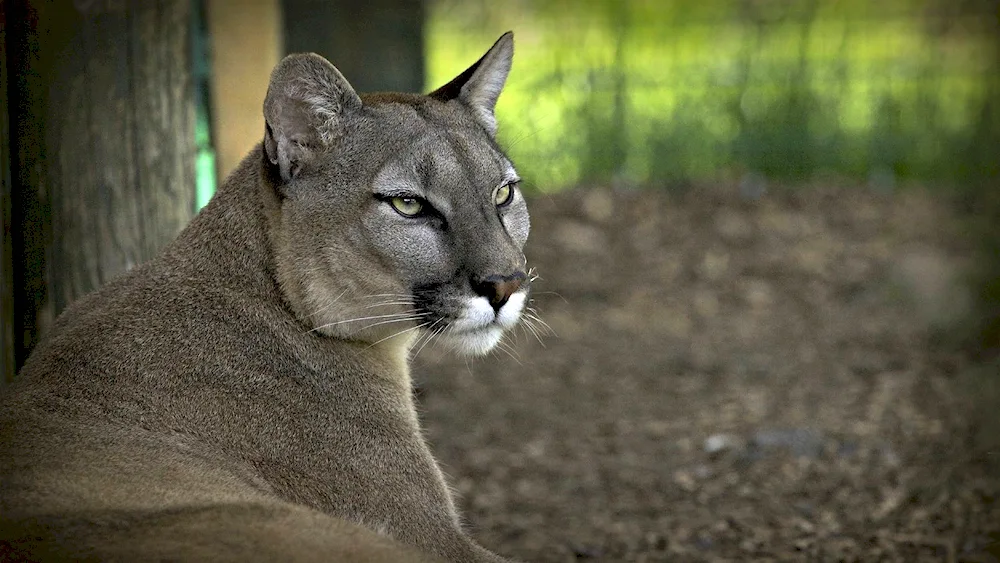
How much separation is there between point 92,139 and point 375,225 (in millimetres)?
1206

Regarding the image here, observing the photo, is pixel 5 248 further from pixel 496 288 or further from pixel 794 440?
pixel 794 440

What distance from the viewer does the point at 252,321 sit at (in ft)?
12.1

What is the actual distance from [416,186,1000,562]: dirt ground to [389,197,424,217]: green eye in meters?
0.75

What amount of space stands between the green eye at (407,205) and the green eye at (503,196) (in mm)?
307

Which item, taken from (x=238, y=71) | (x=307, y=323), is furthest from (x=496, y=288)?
(x=238, y=71)

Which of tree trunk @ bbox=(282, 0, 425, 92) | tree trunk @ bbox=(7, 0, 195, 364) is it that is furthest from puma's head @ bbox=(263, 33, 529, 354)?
tree trunk @ bbox=(282, 0, 425, 92)

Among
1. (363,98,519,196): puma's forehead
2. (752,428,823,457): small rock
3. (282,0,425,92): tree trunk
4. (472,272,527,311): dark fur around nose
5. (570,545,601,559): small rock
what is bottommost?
(570,545,601,559): small rock

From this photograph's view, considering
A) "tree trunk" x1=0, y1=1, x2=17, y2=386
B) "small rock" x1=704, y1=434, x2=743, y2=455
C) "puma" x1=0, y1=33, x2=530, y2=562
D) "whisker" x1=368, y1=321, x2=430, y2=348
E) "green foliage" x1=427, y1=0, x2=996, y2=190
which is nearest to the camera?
"puma" x1=0, y1=33, x2=530, y2=562

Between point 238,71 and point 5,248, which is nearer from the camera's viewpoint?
point 5,248

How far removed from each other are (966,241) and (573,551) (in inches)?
249

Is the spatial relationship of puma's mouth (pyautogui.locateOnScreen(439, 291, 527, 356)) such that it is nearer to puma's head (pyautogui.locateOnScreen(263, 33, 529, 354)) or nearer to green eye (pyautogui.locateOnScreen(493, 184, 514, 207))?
puma's head (pyautogui.locateOnScreen(263, 33, 529, 354))

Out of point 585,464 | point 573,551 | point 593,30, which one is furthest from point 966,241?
point 573,551

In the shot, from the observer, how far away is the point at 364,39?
9.27 metres

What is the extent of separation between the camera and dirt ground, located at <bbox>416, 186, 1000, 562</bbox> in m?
5.05
